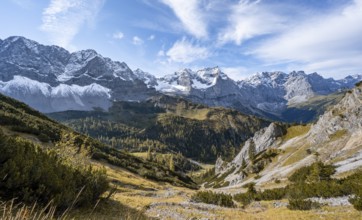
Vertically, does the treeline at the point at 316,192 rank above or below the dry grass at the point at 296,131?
above

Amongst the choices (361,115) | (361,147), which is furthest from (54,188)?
(361,115)

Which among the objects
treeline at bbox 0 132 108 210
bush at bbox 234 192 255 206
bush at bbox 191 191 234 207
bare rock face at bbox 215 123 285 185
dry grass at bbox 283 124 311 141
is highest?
treeline at bbox 0 132 108 210

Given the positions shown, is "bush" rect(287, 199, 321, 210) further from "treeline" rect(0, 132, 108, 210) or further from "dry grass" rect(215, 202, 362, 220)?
"treeline" rect(0, 132, 108, 210)

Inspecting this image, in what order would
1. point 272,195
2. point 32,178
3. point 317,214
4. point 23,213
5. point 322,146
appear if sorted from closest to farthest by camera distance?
1. point 23,213
2. point 32,178
3. point 317,214
4. point 272,195
5. point 322,146

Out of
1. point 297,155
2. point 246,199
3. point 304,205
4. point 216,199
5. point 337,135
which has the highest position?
point 304,205

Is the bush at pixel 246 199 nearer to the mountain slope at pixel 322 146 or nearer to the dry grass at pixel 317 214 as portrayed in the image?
the dry grass at pixel 317 214

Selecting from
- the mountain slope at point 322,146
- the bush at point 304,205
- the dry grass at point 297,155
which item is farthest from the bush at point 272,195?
the dry grass at point 297,155

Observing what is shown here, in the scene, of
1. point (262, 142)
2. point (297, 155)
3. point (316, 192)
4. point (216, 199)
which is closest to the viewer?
point (316, 192)

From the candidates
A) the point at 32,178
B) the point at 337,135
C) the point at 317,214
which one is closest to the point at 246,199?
the point at 317,214

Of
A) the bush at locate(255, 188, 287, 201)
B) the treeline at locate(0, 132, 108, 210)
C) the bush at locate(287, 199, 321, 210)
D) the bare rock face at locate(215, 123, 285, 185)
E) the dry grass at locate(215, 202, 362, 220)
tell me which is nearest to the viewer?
the treeline at locate(0, 132, 108, 210)

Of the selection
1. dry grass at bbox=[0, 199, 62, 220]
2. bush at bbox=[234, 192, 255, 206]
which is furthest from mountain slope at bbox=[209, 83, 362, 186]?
dry grass at bbox=[0, 199, 62, 220]

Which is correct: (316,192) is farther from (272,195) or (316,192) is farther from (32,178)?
(32,178)

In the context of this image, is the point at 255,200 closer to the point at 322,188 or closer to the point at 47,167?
the point at 322,188

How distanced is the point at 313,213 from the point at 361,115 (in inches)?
3469
